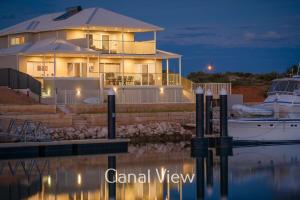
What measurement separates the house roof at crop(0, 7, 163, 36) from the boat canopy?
1436cm

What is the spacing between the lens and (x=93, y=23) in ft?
185

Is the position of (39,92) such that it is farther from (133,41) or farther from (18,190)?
(18,190)

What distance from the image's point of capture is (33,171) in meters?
31.7

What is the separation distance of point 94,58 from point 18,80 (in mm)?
7712

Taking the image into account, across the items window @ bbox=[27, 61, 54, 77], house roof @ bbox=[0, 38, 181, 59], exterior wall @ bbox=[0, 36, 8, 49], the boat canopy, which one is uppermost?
exterior wall @ bbox=[0, 36, 8, 49]

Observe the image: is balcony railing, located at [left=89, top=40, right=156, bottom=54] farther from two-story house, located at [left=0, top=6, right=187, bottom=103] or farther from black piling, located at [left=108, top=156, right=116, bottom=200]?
black piling, located at [left=108, top=156, right=116, bottom=200]

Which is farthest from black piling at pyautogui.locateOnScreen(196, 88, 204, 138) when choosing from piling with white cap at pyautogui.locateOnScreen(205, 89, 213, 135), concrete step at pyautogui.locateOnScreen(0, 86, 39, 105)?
concrete step at pyautogui.locateOnScreen(0, 86, 39, 105)

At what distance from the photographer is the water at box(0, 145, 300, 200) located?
26469 millimetres

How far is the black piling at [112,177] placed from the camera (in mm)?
26141

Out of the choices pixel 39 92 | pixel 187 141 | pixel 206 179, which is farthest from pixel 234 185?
pixel 39 92

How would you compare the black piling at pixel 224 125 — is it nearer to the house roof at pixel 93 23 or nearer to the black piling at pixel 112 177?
the black piling at pixel 112 177

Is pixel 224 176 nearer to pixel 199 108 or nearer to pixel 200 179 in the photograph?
pixel 200 179

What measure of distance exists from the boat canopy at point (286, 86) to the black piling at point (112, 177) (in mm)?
13241

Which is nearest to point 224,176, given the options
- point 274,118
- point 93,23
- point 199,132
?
point 199,132
